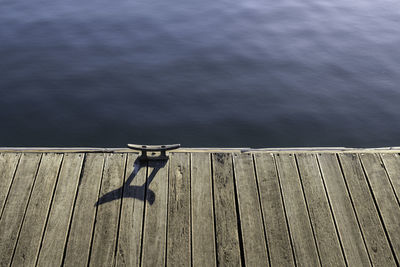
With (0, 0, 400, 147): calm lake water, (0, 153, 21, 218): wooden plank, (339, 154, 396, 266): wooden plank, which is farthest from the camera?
(0, 0, 400, 147): calm lake water

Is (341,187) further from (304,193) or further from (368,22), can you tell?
(368,22)

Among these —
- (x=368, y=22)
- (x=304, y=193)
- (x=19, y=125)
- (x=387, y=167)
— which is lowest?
(x=304, y=193)

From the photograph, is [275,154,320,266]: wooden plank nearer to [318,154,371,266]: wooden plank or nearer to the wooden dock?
the wooden dock

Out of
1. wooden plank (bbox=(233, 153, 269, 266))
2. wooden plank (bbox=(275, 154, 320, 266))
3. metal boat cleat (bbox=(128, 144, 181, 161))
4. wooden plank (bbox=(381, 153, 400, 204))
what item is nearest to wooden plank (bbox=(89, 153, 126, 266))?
metal boat cleat (bbox=(128, 144, 181, 161))

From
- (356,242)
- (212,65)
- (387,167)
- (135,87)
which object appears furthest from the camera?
(212,65)

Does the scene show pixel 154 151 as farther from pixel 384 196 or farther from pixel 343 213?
pixel 384 196

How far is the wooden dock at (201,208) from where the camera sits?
9.89 feet

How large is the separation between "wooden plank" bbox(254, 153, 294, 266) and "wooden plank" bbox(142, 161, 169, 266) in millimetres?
842

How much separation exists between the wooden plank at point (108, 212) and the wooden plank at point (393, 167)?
2483 millimetres

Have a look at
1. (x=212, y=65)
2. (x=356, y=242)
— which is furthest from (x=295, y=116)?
(x=356, y=242)

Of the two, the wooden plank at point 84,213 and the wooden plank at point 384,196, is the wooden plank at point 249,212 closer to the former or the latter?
the wooden plank at point 384,196

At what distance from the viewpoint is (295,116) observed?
719cm

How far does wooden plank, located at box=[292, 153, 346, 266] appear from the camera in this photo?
3043mm

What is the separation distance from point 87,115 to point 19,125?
1146 mm
